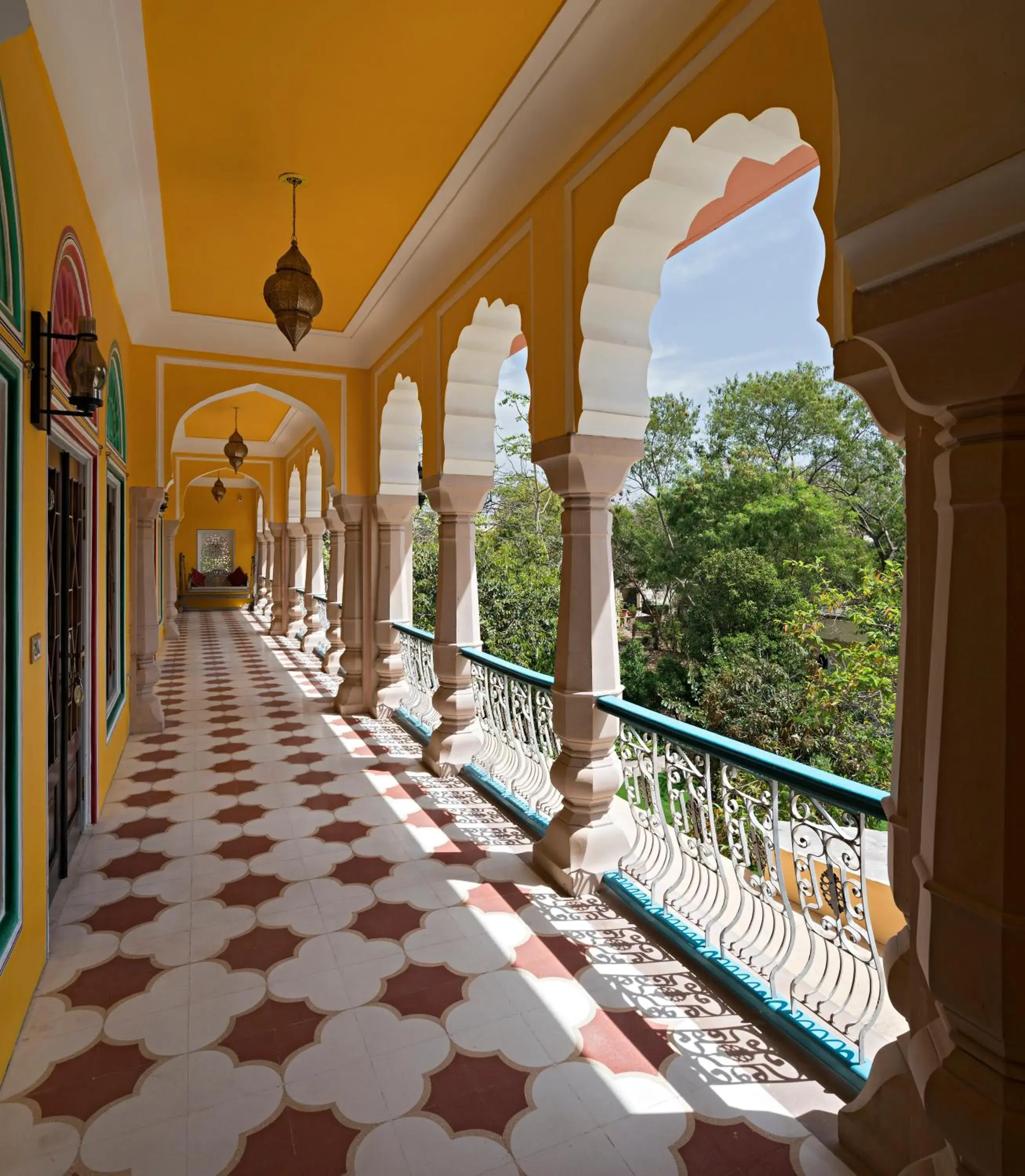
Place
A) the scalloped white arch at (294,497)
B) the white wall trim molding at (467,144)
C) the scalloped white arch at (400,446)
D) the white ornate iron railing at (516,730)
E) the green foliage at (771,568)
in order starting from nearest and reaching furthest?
1. the white wall trim molding at (467,144)
2. the white ornate iron railing at (516,730)
3. the scalloped white arch at (400,446)
4. the scalloped white arch at (294,497)
5. the green foliage at (771,568)

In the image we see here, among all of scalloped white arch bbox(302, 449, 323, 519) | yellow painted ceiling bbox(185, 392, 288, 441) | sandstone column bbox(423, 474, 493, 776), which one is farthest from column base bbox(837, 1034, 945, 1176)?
scalloped white arch bbox(302, 449, 323, 519)

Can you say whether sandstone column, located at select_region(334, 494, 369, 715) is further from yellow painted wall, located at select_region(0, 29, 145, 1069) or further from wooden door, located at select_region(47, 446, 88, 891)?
yellow painted wall, located at select_region(0, 29, 145, 1069)

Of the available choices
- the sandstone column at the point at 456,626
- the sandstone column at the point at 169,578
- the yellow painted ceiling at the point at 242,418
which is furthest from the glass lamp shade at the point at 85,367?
the sandstone column at the point at 169,578

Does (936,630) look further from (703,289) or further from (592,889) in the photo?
(703,289)

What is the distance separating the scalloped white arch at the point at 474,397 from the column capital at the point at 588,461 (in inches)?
62.5

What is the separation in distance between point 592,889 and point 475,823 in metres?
1.08

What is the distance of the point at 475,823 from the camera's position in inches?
176

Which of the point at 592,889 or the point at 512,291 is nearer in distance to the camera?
the point at 592,889

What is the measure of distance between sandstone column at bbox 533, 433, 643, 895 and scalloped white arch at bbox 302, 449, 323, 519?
825cm

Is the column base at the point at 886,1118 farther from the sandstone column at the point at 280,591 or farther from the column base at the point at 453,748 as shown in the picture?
the sandstone column at the point at 280,591

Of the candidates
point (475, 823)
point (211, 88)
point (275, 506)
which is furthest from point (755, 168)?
point (275, 506)

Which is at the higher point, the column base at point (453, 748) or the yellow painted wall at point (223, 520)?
the yellow painted wall at point (223, 520)

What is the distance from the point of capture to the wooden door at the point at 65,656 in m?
3.43

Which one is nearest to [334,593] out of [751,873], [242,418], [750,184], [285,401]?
[285,401]
